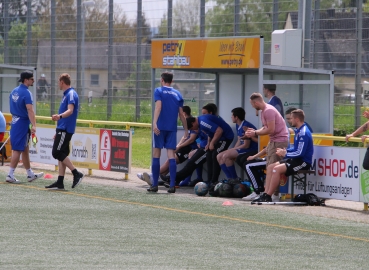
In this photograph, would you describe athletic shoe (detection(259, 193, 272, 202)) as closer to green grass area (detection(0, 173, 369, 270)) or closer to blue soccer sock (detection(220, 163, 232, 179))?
green grass area (detection(0, 173, 369, 270))

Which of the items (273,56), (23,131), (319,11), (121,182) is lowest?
(121,182)

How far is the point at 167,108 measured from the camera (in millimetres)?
13336

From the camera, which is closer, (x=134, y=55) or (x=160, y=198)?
(x=160, y=198)

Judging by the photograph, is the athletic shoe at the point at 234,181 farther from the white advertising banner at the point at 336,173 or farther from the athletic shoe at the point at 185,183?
the athletic shoe at the point at 185,183

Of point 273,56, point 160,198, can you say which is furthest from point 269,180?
point 273,56

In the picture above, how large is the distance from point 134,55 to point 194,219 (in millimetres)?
12532

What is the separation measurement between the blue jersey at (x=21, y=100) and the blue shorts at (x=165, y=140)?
2230mm

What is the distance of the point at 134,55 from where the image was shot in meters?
22.4

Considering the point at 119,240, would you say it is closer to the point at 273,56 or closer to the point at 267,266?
the point at 267,266

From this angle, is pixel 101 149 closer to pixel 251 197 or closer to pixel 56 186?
pixel 56 186

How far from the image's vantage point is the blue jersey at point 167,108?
13320 mm

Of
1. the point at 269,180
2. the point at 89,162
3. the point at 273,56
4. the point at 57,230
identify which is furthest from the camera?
the point at 89,162

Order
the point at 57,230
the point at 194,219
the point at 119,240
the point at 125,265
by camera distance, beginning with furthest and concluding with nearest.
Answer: the point at 194,219
the point at 57,230
the point at 119,240
the point at 125,265

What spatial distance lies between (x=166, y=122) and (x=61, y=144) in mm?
1696
